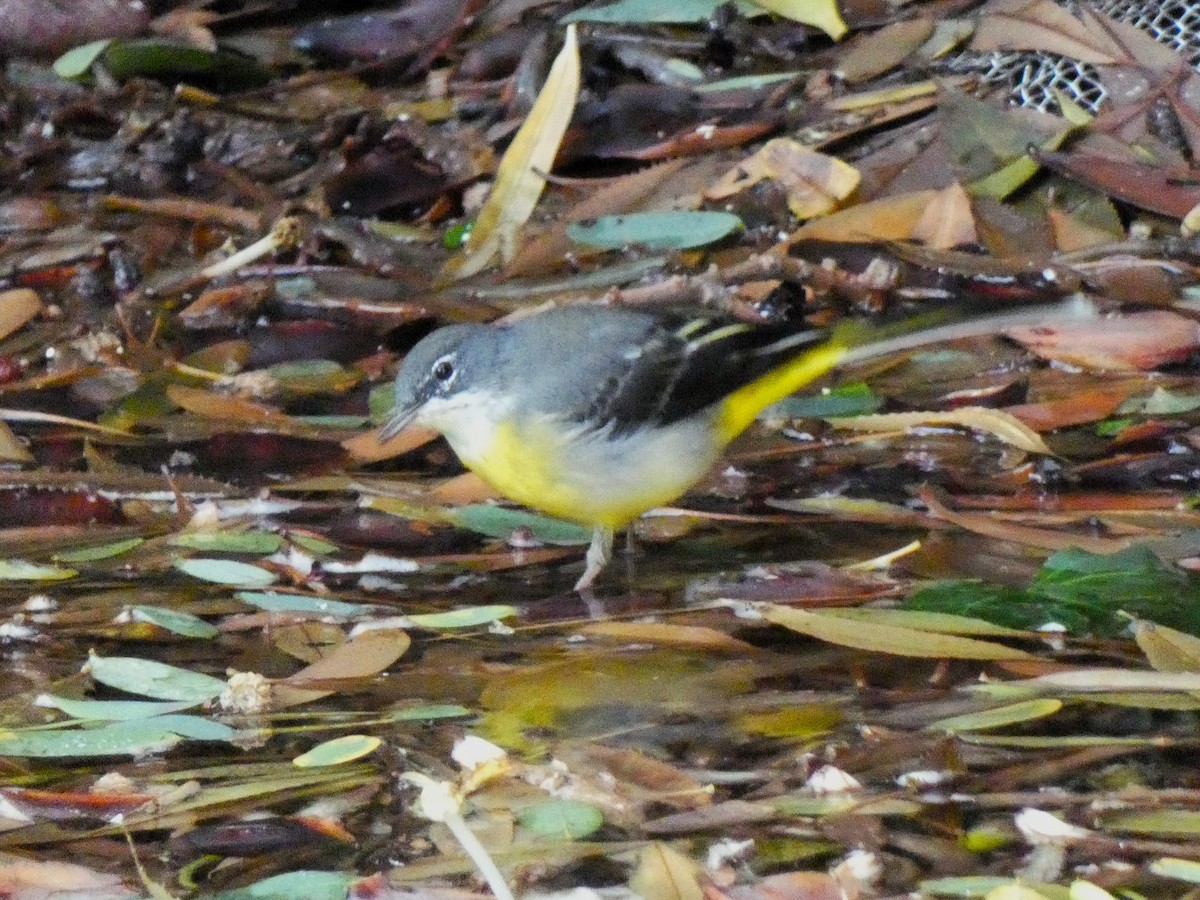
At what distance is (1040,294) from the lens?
5633 millimetres

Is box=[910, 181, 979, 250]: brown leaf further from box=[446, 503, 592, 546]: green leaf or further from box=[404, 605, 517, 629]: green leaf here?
box=[404, 605, 517, 629]: green leaf

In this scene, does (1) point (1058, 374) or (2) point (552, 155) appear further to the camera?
(2) point (552, 155)

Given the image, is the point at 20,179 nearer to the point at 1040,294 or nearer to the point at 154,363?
the point at 154,363

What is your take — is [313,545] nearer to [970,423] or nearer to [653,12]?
[970,423]

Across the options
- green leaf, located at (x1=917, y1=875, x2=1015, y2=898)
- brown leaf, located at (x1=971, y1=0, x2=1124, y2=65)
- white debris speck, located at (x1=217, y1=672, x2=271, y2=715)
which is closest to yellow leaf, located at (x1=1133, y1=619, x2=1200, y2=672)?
green leaf, located at (x1=917, y1=875, x2=1015, y2=898)

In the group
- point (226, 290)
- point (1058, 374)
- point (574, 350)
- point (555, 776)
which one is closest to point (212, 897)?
point (555, 776)

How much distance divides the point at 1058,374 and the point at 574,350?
1.47 m

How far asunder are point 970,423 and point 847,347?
15.5 inches

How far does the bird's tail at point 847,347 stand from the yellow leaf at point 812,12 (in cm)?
216

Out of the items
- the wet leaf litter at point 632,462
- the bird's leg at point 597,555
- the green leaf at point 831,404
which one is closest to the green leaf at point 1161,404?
the wet leaf litter at point 632,462

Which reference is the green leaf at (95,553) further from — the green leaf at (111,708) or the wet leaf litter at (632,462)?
the green leaf at (111,708)

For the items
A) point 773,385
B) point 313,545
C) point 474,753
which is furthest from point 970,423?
point 474,753

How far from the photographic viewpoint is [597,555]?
15.1ft

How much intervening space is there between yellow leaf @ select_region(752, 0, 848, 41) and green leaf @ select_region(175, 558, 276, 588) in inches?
137
